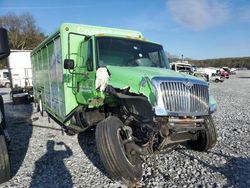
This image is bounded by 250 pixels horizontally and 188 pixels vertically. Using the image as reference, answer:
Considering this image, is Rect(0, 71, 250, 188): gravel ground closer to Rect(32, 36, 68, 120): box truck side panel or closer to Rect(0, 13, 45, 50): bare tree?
Rect(32, 36, 68, 120): box truck side panel

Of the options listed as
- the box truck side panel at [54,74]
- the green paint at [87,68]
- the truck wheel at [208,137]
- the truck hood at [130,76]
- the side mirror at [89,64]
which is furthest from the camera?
the box truck side panel at [54,74]

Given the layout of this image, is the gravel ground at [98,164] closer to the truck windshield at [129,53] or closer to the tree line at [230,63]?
the truck windshield at [129,53]

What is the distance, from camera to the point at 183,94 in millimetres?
4750

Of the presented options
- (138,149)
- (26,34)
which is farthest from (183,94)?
(26,34)

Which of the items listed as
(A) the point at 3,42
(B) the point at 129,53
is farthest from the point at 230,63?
(A) the point at 3,42

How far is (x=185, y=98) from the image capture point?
4766mm

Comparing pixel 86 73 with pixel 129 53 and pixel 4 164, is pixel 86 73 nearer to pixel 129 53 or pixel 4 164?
pixel 129 53

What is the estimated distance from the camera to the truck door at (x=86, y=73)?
5.91 m

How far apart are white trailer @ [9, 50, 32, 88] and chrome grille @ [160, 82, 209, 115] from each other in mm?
15985

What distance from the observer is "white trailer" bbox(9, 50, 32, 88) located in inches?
734

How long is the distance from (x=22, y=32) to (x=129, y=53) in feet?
176

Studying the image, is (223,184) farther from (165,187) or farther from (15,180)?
(15,180)

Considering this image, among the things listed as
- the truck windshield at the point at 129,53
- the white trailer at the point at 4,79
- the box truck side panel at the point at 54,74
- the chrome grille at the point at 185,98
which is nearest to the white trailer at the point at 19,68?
the box truck side panel at the point at 54,74

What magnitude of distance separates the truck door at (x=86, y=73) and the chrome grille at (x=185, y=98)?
70.0 inches
